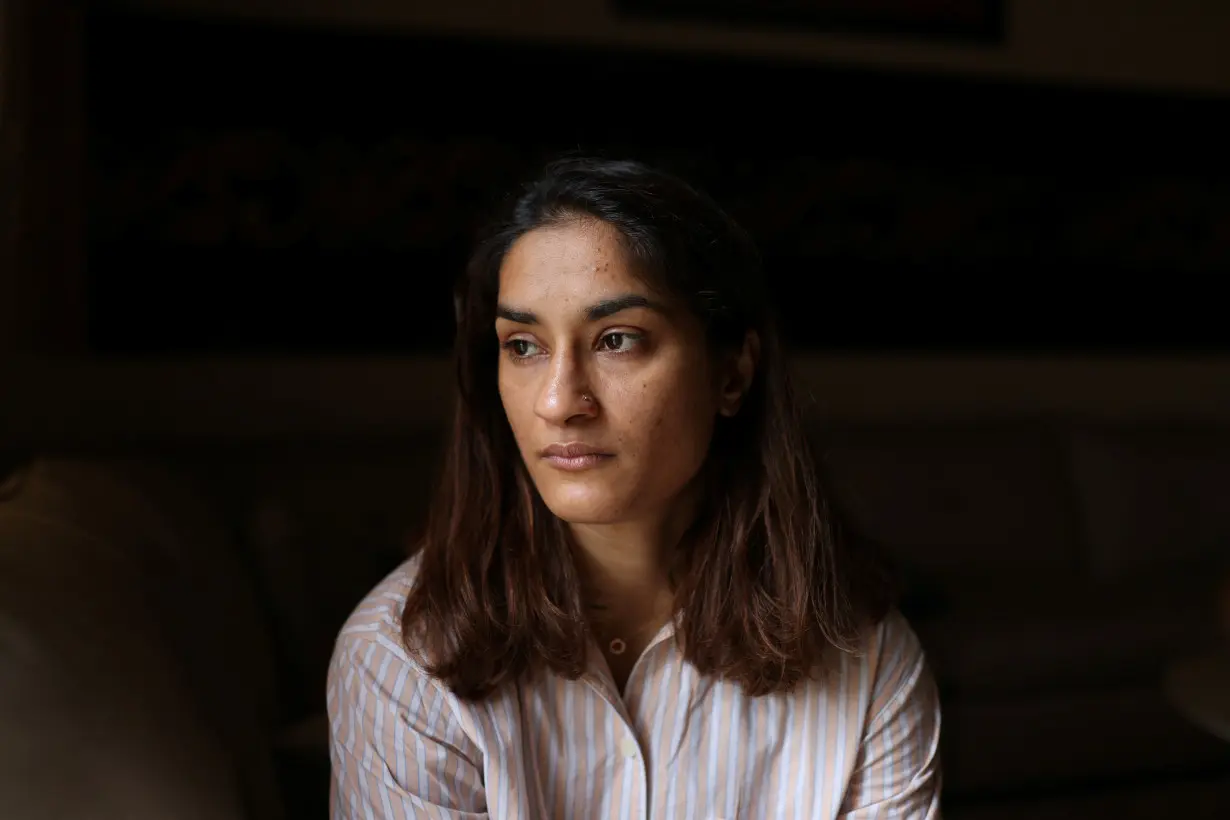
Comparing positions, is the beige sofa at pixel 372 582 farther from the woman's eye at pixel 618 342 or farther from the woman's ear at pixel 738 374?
the woman's eye at pixel 618 342

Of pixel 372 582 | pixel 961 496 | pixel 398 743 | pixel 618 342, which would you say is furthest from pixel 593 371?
pixel 961 496

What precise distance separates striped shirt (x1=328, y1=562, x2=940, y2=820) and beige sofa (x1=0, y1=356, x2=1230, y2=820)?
185mm

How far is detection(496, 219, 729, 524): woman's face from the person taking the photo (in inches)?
42.5

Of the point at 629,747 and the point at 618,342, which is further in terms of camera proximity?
the point at 629,747

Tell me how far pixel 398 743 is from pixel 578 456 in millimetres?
316

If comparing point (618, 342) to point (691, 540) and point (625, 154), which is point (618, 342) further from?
point (625, 154)

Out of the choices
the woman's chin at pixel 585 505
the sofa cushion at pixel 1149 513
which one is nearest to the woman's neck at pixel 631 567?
the woman's chin at pixel 585 505

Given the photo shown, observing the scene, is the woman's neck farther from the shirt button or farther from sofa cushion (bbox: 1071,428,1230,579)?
sofa cushion (bbox: 1071,428,1230,579)

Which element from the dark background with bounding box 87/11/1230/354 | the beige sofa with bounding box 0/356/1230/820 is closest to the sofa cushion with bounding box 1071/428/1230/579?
the beige sofa with bounding box 0/356/1230/820

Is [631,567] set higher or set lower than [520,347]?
lower

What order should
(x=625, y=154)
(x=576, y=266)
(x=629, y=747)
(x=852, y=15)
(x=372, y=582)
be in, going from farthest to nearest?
(x=852, y=15) < (x=625, y=154) < (x=372, y=582) < (x=629, y=747) < (x=576, y=266)

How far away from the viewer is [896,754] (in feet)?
4.00

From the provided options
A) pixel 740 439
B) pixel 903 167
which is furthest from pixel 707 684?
pixel 903 167

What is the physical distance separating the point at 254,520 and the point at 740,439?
131cm
